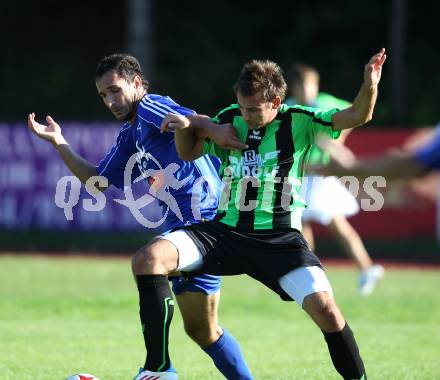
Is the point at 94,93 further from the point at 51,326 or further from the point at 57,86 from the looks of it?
the point at 51,326

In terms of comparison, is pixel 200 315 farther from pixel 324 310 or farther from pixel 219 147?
pixel 219 147

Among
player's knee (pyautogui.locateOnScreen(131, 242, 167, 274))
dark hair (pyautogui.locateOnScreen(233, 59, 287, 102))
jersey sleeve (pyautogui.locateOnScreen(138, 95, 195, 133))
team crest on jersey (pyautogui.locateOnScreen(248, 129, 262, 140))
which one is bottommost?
player's knee (pyautogui.locateOnScreen(131, 242, 167, 274))

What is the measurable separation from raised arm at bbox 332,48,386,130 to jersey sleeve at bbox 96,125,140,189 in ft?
5.10

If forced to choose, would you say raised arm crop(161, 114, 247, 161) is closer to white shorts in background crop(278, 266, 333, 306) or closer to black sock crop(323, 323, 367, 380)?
white shorts in background crop(278, 266, 333, 306)

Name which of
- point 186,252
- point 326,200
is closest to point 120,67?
point 186,252

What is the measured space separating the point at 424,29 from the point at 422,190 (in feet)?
29.1

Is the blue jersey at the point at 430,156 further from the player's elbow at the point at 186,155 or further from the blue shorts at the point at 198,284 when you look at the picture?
the blue shorts at the point at 198,284

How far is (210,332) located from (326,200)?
5.76 meters

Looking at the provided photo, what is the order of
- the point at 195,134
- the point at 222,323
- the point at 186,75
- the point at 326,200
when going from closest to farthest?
the point at 195,134, the point at 222,323, the point at 326,200, the point at 186,75

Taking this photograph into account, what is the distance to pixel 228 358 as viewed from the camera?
634 cm

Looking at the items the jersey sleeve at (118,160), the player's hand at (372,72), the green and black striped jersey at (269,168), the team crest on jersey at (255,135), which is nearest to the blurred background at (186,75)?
the jersey sleeve at (118,160)

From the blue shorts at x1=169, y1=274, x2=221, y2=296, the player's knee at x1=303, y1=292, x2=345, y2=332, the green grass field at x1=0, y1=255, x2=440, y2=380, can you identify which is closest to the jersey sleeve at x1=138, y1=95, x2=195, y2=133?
the blue shorts at x1=169, y1=274, x2=221, y2=296

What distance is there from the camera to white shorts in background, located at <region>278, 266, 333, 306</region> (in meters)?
5.75

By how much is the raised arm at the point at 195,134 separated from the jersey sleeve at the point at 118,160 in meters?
0.72
